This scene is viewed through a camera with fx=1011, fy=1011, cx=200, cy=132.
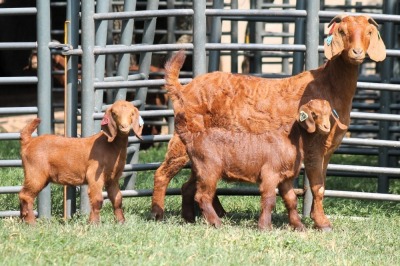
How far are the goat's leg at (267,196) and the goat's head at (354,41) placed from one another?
3.48ft

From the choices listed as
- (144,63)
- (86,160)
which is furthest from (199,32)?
(86,160)

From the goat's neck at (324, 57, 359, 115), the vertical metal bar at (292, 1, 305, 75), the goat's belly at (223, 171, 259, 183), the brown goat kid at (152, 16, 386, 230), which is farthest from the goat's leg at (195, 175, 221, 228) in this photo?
the vertical metal bar at (292, 1, 305, 75)

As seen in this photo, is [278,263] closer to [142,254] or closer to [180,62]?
[142,254]

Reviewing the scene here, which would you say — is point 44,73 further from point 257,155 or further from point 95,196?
point 257,155

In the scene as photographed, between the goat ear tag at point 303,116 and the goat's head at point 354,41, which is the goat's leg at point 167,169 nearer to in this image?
the goat ear tag at point 303,116

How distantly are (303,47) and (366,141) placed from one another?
40.3 inches

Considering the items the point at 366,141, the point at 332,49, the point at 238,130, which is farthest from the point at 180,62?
the point at 366,141

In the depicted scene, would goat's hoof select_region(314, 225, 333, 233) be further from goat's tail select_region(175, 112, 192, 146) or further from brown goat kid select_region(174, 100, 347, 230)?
goat's tail select_region(175, 112, 192, 146)

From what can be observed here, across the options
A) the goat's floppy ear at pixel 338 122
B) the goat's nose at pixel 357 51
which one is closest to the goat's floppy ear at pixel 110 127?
the goat's floppy ear at pixel 338 122

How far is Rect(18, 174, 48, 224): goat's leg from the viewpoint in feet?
26.8

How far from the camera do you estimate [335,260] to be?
6969 millimetres

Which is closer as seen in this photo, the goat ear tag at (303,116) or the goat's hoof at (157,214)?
the goat ear tag at (303,116)

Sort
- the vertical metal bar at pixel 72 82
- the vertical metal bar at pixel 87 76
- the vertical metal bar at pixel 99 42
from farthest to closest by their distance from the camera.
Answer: the vertical metal bar at pixel 99 42, the vertical metal bar at pixel 72 82, the vertical metal bar at pixel 87 76

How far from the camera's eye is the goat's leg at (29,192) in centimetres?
816
